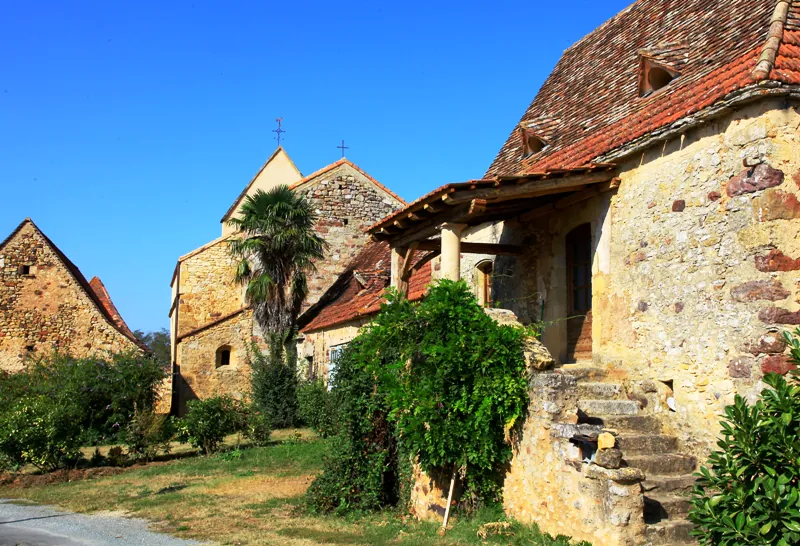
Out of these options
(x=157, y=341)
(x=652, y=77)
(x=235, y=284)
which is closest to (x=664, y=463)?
(x=652, y=77)

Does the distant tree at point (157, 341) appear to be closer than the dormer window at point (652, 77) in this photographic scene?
No

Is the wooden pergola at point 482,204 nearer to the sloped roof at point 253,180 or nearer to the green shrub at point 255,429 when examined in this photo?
the green shrub at point 255,429

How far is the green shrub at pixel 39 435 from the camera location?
46.1ft

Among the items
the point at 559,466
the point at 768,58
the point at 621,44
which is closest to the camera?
the point at 559,466

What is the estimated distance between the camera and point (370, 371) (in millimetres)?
9102

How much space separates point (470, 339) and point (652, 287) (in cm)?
249

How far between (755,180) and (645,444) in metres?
2.99

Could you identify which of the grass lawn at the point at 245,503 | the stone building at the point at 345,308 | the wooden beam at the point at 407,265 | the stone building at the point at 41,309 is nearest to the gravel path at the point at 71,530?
the grass lawn at the point at 245,503

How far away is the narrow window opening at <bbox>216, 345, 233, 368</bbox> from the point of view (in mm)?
23109

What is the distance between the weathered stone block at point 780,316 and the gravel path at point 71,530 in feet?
21.3

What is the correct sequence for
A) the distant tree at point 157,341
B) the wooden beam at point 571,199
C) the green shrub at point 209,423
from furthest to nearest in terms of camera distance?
the distant tree at point 157,341 < the green shrub at point 209,423 < the wooden beam at point 571,199

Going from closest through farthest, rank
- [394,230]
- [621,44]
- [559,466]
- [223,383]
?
[559,466] → [394,230] → [621,44] → [223,383]

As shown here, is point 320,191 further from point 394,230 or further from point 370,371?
point 370,371

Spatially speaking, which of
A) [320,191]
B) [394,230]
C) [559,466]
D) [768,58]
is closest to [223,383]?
[320,191]
